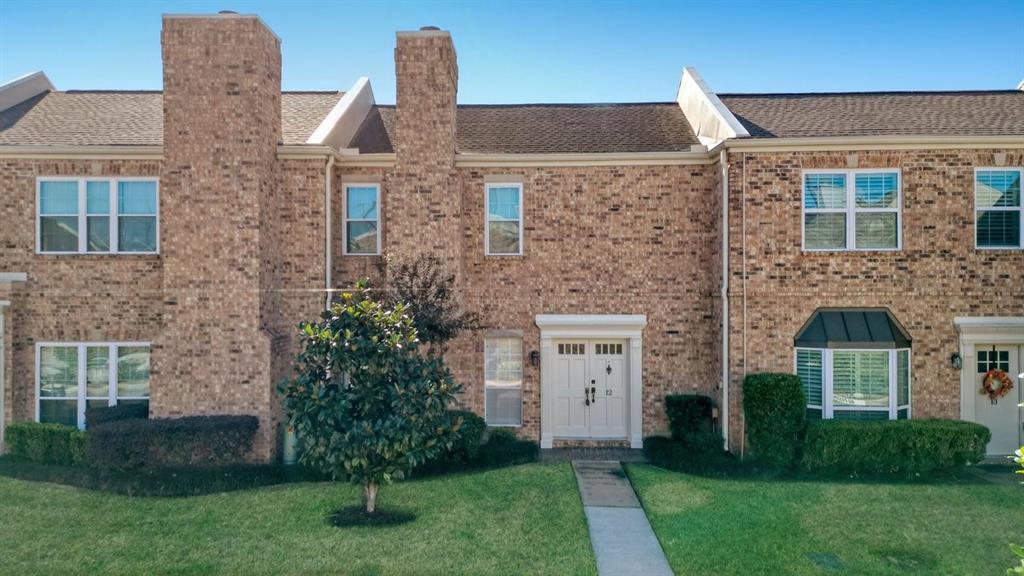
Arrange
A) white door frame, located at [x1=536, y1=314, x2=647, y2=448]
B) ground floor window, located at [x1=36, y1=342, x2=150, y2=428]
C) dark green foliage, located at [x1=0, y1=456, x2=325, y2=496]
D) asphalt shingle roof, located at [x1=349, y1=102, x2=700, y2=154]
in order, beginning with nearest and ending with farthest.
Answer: dark green foliage, located at [x1=0, y1=456, x2=325, y2=496], ground floor window, located at [x1=36, y1=342, x2=150, y2=428], white door frame, located at [x1=536, y1=314, x2=647, y2=448], asphalt shingle roof, located at [x1=349, y1=102, x2=700, y2=154]

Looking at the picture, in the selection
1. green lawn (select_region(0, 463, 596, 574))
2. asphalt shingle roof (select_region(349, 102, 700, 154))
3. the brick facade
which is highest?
asphalt shingle roof (select_region(349, 102, 700, 154))

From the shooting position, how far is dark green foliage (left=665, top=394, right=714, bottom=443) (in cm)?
1347

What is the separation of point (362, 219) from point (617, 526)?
8.09 meters

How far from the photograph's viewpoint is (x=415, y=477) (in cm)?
1152

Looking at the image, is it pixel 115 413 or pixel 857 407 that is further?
pixel 115 413

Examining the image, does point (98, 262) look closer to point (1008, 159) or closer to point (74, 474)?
point (74, 474)

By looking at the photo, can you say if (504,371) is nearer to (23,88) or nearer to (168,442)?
(168,442)

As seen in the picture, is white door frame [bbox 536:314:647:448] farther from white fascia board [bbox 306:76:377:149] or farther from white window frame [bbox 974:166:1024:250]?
white window frame [bbox 974:166:1024:250]

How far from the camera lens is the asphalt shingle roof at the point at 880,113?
13.6 m

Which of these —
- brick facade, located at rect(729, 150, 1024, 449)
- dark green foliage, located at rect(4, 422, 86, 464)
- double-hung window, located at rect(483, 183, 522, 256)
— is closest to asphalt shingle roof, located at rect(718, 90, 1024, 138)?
brick facade, located at rect(729, 150, 1024, 449)

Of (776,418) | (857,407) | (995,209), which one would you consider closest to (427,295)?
(776,418)

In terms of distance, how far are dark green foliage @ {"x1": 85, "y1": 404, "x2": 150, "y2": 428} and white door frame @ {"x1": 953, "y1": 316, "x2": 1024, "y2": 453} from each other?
50.7 ft

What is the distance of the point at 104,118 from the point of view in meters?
15.5

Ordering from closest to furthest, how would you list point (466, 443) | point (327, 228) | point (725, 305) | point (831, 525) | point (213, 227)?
1. point (831, 525)
2. point (466, 443)
3. point (213, 227)
4. point (725, 305)
5. point (327, 228)
